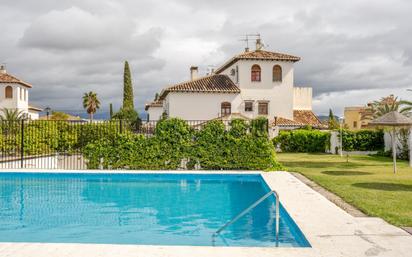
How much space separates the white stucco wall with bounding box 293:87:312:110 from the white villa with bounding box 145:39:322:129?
679 centimetres

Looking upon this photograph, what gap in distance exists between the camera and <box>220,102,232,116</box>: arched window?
132ft

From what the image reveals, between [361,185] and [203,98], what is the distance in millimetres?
26993

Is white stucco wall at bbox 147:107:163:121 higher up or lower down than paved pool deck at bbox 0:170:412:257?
higher up

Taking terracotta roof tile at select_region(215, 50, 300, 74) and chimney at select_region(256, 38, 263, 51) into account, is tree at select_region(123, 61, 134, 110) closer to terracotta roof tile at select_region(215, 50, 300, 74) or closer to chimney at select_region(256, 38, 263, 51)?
terracotta roof tile at select_region(215, 50, 300, 74)

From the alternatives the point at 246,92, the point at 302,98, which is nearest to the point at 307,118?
the point at 302,98

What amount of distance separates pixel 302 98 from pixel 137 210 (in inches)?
1629

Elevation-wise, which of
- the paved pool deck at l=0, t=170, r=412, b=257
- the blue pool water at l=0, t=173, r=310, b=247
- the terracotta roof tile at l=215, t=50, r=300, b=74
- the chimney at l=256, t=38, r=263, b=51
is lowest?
the blue pool water at l=0, t=173, r=310, b=247

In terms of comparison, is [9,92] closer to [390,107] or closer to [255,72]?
[255,72]

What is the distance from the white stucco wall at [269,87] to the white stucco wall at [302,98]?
8.01 m

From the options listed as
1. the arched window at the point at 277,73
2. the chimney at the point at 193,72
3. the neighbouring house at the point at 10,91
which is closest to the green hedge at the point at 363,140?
the arched window at the point at 277,73

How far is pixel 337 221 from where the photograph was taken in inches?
329

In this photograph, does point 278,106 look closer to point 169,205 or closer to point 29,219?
point 169,205

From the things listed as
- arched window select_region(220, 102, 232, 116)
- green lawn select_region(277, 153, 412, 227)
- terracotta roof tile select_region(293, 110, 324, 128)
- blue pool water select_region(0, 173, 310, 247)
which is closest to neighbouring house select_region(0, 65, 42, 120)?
arched window select_region(220, 102, 232, 116)

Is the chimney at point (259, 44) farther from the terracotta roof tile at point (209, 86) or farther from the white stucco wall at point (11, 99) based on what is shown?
the white stucco wall at point (11, 99)
